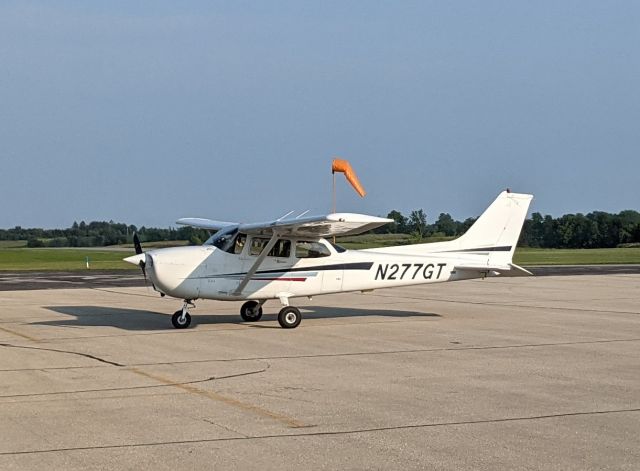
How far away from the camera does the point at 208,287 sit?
711 inches

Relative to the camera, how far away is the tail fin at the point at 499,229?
20.3 metres

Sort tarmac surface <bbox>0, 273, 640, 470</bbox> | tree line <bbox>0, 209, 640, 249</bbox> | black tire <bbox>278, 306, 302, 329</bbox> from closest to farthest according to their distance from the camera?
tarmac surface <bbox>0, 273, 640, 470</bbox>, black tire <bbox>278, 306, 302, 329</bbox>, tree line <bbox>0, 209, 640, 249</bbox>

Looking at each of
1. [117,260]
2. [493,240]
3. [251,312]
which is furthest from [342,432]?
[117,260]

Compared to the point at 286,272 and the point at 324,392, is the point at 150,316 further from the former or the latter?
the point at 324,392

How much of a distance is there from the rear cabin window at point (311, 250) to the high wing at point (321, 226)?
13.2 inches

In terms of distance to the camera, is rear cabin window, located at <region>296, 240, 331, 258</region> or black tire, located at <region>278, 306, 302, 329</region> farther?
rear cabin window, located at <region>296, 240, 331, 258</region>

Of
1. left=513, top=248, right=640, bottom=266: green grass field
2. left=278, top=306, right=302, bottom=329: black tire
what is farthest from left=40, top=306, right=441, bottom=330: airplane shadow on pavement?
left=513, top=248, right=640, bottom=266: green grass field

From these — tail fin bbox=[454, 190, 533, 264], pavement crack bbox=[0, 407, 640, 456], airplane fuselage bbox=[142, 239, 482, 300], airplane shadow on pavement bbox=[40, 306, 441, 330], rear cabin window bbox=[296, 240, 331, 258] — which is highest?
tail fin bbox=[454, 190, 533, 264]

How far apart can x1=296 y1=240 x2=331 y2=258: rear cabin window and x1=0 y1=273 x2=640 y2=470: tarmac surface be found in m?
1.44

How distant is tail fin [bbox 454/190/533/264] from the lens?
20.3m

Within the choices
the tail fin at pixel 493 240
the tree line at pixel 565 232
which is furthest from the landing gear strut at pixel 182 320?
the tree line at pixel 565 232

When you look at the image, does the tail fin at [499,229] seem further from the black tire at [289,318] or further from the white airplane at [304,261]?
the black tire at [289,318]

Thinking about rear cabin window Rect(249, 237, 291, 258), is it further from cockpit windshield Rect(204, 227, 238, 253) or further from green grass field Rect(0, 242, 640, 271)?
green grass field Rect(0, 242, 640, 271)

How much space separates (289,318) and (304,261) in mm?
1398
